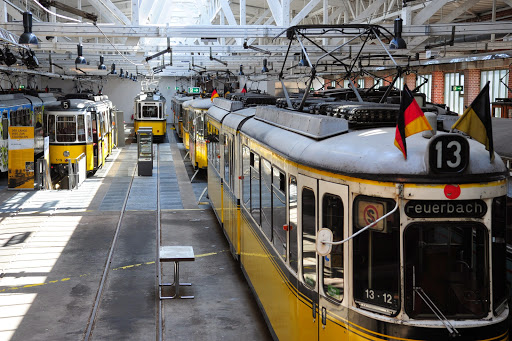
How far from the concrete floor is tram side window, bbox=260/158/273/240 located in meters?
1.55

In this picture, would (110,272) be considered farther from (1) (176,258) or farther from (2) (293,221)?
(2) (293,221)

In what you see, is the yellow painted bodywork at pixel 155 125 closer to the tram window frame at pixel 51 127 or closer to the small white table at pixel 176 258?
the tram window frame at pixel 51 127

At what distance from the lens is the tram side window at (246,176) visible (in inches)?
361

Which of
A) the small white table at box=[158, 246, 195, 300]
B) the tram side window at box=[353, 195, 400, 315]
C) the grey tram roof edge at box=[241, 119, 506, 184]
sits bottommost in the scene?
the small white table at box=[158, 246, 195, 300]

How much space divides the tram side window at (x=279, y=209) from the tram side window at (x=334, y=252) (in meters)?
1.13

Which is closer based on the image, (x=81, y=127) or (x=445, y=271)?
(x=445, y=271)

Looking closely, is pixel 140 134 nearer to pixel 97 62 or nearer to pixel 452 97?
pixel 97 62

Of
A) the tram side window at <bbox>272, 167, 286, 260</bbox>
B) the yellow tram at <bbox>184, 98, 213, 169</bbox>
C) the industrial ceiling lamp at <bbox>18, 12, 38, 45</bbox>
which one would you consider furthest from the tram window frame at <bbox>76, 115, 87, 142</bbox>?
the tram side window at <bbox>272, 167, 286, 260</bbox>

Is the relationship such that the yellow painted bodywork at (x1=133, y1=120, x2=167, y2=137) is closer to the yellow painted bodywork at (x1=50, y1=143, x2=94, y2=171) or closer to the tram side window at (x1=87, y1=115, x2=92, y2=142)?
the tram side window at (x1=87, y1=115, x2=92, y2=142)

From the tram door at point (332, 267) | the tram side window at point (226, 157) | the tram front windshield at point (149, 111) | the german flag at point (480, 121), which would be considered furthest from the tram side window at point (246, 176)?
the tram front windshield at point (149, 111)

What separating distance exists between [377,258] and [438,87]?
2505 centimetres

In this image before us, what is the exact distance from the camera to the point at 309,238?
5816 mm

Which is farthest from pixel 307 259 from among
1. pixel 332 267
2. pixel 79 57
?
pixel 79 57

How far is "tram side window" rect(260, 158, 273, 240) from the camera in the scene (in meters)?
7.50
